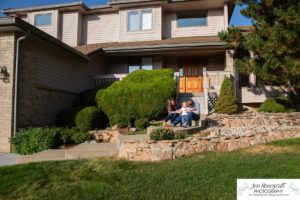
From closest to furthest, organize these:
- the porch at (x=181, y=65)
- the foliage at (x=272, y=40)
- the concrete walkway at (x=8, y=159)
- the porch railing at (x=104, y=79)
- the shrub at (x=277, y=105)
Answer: the concrete walkway at (x=8, y=159)
the foliage at (x=272, y=40)
the shrub at (x=277, y=105)
the porch railing at (x=104, y=79)
the porch at (x=181, y=65)

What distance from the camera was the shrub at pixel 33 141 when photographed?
1002 cm

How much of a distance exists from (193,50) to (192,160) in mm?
11352

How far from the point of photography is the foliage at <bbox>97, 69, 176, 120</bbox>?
1283 cm

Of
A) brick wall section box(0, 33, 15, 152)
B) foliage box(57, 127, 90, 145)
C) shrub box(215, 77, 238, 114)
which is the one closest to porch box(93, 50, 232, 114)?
shrub box(215, 77, 238, 114)

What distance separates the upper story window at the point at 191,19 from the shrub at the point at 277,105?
7114 millimetres

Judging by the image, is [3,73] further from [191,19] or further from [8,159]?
[191,19]

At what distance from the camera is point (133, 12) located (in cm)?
1908

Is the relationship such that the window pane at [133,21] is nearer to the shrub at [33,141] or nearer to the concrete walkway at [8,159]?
the shrub at [33,141]

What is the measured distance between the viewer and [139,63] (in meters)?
19.3

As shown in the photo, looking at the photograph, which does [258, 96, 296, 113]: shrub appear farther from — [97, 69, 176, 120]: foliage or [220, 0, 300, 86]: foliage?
[97, 69, 176, 120]: foliage

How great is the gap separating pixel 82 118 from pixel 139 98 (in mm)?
2564

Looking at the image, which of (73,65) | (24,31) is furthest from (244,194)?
(73,65)

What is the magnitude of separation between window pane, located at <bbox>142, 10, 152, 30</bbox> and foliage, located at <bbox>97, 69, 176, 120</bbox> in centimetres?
622

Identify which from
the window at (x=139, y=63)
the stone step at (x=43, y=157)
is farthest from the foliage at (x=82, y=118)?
the window at (x=139, y=63)
